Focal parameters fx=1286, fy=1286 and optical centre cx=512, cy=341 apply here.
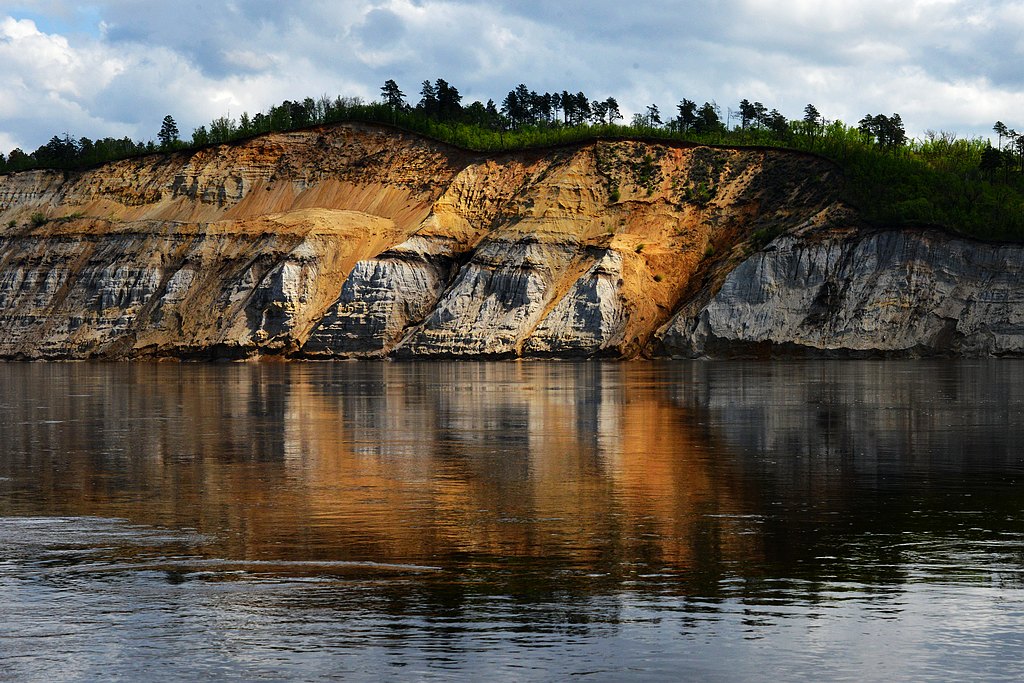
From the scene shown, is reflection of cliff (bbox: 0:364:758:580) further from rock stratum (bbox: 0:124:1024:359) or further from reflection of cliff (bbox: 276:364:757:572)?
rock stratum (bbox: 0:124:1024:359)

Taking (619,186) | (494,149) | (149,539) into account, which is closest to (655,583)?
(149,539)

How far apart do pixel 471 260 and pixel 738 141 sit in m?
34.7

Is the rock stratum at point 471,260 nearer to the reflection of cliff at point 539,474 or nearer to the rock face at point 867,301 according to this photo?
the rock face at point 867,301

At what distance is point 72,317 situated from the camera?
124500 millimetres

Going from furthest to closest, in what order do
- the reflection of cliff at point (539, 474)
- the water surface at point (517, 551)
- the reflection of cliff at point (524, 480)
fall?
the reflection of cliff at point (524, 480)
the reflection of cliff at point (539, 474)
the water surface at point (517, 551)

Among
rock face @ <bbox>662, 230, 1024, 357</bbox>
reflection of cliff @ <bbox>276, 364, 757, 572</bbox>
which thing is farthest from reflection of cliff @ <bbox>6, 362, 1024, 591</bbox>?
rock face @ <bbox>662, 230, 1024, 357</bbox>

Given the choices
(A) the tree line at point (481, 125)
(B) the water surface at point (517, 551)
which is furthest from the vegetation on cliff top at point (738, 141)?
(B) the water surface at point (517, 551)

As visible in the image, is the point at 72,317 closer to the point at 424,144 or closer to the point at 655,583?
the point at 424,144

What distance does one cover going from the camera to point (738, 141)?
440ft

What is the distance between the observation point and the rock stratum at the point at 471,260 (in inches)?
4094

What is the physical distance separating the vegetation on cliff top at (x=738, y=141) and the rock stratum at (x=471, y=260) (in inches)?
97.3

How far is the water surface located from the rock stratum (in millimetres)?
69273

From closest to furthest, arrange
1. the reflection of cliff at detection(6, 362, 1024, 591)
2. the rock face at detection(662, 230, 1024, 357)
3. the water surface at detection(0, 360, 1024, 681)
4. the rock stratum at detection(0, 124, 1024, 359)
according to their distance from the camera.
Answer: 1. the water surface at detection(0, 360, 1024, 681)
2. the reflection of cliff at detection(6, 362, 1024, 591)
3. the rock face at detection(662, 230, 1024, 357)
4. the rock stratum at detection(0, 124, 1024, 359)

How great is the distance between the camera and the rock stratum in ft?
341
